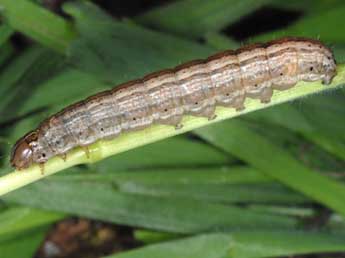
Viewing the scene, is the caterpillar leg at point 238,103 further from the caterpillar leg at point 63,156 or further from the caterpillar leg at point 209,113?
the caterpillar leg at point 63,156

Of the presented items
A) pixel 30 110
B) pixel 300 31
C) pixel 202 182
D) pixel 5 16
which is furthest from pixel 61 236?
pixel 300 31

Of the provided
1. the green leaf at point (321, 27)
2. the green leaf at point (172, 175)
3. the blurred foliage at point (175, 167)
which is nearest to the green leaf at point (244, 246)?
the blurred foliage at point (175, 167)

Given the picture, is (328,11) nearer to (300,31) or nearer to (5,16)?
(300,31)

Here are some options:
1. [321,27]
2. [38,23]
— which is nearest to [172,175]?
[38,23]

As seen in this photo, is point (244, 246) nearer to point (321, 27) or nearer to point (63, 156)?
point (63, 156)

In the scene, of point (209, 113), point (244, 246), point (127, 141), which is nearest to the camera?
point (127, 141)

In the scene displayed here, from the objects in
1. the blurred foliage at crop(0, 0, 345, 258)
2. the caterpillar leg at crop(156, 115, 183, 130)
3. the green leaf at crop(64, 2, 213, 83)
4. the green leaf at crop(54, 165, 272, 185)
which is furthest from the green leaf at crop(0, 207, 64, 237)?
the caterpillar leg at crop(156, 115, 183, 130)
